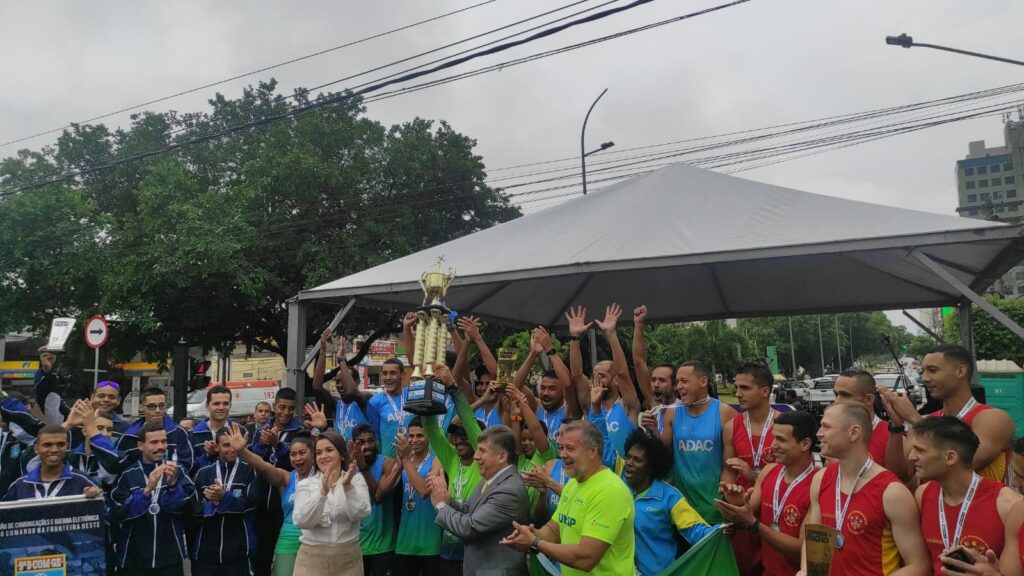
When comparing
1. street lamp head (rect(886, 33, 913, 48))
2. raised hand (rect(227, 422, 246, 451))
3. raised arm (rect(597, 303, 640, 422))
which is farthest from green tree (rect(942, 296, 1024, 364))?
raised hand (rect(227, 422, 246, 451))

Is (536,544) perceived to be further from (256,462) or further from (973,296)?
(973,296)

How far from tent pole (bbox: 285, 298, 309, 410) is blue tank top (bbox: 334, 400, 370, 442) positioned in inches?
46.4

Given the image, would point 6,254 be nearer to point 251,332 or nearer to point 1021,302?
point 251,332

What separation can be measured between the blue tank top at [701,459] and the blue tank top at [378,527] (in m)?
2.14

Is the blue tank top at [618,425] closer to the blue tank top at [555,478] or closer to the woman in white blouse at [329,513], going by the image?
the blue tank top at [555,478]

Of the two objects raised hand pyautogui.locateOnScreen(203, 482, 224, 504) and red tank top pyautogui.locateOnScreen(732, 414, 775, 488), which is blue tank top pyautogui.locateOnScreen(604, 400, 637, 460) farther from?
raised hand pyautogui.locateOnScreen(203, 482, 224, 504)

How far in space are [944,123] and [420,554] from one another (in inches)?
507

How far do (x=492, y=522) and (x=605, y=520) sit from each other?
795mm

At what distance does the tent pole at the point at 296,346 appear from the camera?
25.2 ft

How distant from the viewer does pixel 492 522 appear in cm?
412

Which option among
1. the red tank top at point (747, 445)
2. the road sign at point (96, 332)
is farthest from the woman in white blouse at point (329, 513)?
the road sign at point (96, 332)

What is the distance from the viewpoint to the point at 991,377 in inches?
639

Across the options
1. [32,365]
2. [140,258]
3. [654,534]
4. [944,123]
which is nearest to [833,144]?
[944,123]

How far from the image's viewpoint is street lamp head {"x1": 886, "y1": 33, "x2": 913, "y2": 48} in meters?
11.5
